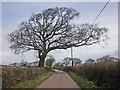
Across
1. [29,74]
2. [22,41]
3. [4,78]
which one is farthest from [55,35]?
[4,78]

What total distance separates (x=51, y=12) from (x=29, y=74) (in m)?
26.0

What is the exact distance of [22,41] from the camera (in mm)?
56781

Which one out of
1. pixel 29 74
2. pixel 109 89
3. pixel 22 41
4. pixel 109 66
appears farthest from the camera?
pixel 22 41

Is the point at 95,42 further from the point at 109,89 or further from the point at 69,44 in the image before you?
the point at 109,89

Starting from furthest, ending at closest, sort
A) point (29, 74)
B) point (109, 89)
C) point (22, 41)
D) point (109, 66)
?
1. point (22, 41)
2. point (29, 74)
3. point (109, 66)
4. point (109, 89)

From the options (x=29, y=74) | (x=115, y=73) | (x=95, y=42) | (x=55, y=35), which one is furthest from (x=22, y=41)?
(x=115, y=73)

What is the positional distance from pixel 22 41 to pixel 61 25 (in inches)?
346

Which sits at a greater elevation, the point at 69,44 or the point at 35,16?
the point at 35,16

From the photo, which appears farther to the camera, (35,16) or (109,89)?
(35,16)

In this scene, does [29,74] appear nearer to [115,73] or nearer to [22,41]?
[115,73]

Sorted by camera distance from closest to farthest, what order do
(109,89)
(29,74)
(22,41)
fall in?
(109,89)
(29,74)
(22,41)

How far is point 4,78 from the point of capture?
19328 mm

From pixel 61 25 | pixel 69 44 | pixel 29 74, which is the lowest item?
pixel 29 74

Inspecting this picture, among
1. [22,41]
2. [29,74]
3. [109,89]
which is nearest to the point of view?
[109,89]
